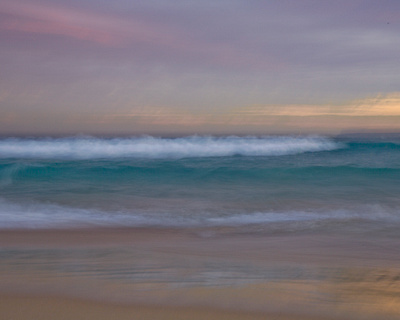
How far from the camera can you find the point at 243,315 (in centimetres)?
279

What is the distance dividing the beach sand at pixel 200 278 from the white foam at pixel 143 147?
15149 mm

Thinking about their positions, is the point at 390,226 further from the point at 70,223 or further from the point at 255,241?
the point at 70,223

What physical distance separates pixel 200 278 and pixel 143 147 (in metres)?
18.9

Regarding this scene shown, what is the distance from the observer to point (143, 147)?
2206cm

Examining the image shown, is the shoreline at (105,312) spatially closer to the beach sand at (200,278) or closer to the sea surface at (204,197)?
the beach sand at (200,278)

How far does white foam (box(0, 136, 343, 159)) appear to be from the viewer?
20406 mm

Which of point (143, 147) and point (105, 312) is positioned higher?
point (143, 147)

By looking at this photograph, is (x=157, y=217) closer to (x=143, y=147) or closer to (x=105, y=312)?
(x=105, y=312)

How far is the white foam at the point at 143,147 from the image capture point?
20.4m

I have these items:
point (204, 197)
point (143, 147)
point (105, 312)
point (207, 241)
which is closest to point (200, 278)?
point (105, 312)

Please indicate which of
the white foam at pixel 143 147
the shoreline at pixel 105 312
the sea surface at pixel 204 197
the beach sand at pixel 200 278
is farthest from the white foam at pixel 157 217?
the white foam at pixel 143 147

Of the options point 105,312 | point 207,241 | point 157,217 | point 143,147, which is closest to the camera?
point 105,312

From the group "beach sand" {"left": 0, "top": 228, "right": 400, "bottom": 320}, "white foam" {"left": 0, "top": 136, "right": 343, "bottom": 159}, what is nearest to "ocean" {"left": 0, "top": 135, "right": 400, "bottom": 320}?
"beach sand" {"left": 0, "top": 228, "right": 400, "bottom": 320}

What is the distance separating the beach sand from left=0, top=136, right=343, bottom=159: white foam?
15149mm
